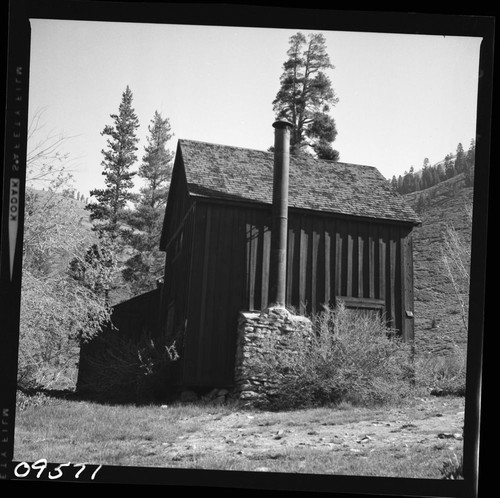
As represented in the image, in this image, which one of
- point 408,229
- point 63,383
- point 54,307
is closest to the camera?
point 54,307

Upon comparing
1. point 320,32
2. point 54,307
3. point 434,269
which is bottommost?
point 54,307

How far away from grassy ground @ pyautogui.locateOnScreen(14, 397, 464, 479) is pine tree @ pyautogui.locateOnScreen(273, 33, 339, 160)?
495cm

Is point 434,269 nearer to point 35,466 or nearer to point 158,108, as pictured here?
point 158,108

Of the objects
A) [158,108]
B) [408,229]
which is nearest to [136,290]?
[408,229]

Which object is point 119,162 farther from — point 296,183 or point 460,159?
point 296,183

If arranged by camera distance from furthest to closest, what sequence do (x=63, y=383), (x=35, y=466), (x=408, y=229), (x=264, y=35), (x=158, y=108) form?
(x=408, y=229)
(x=63, y=383)
(x=158, y=108)
(x=264, y=35)
(x=35, y=466)

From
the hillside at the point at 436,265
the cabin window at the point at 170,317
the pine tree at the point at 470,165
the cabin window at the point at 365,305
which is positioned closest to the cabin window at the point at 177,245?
the cabin window at the point at 170,317

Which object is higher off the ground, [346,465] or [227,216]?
[227,216]

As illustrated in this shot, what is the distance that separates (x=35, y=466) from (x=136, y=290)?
9.35 meters

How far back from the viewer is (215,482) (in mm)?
8305

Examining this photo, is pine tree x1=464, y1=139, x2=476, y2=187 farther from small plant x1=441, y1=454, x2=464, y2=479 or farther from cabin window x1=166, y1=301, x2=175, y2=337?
cabin window x1=166, y1=301, x2=175, y2=337

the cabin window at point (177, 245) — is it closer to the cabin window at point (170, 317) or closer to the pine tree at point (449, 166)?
the cabin window at point (170, 317)

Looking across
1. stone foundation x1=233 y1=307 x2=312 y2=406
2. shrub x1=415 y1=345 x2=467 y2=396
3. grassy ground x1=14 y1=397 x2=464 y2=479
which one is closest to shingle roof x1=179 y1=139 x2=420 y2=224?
stone foundation x1=233 y1=307 x2=312 y2=406

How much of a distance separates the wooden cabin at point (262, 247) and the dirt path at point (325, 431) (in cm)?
295
